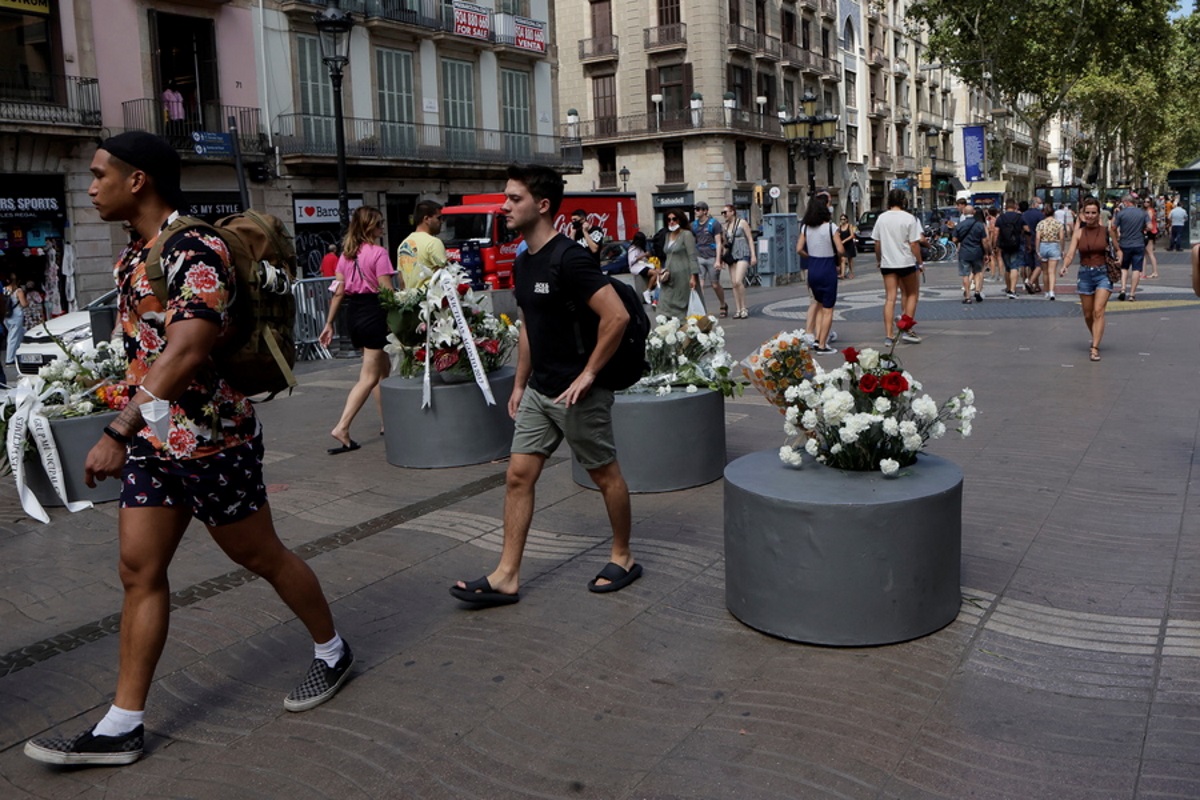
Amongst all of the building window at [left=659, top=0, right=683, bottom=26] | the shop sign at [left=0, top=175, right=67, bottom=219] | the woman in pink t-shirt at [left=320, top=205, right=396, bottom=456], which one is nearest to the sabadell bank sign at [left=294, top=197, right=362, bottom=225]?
the shop sign at [left=0, top=175, right=67, bottom=219]

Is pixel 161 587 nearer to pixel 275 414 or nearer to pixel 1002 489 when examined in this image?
pixel 1002 489

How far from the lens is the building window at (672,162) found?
5022 cm

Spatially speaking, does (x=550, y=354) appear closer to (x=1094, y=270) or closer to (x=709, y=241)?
(x=1094, y=270)

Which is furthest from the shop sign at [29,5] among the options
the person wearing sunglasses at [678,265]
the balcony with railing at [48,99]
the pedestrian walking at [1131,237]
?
the pedestrian walking at [1131,237]

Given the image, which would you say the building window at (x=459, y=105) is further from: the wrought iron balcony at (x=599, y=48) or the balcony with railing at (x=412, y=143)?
the wrought iron balcony at (x=599, y=48)

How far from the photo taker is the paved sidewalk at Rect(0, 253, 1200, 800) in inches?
128

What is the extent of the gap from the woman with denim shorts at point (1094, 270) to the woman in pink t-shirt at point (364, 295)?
671 centimetres

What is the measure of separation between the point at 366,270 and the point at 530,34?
30875 millimetres

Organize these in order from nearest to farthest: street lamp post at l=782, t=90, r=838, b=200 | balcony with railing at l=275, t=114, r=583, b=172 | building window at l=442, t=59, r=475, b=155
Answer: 1. street lamp post at l=782, t=90, r=838, b=200
2. balcony with railing at l=275, t=114, r=583, b=172
3. building window at l=442, t=59, r=475, b=155

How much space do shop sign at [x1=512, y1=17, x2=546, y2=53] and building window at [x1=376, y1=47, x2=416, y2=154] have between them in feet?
15.2

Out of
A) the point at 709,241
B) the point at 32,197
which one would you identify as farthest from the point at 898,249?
the point at 32,197

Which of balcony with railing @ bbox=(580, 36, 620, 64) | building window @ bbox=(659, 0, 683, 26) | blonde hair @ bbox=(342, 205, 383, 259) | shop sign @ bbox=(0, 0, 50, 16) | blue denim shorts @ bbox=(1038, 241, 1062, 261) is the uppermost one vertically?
building window @ bbox=(659, 0, 683, 26)

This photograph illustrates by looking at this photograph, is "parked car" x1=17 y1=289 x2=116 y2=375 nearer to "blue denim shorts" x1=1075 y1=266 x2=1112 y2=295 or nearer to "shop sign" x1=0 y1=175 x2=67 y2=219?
"shop sign" x1=0 y1=175 x2=67 y2=219

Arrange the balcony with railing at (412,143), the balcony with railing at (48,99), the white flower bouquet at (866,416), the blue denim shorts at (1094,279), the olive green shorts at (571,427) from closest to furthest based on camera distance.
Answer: the white flower bouquet at (866,416), the olive green shorts at (571,427), the blue denim shorts at (1094,279), the balcony with railing at (48,99), the balcony with railing at (412,143)
